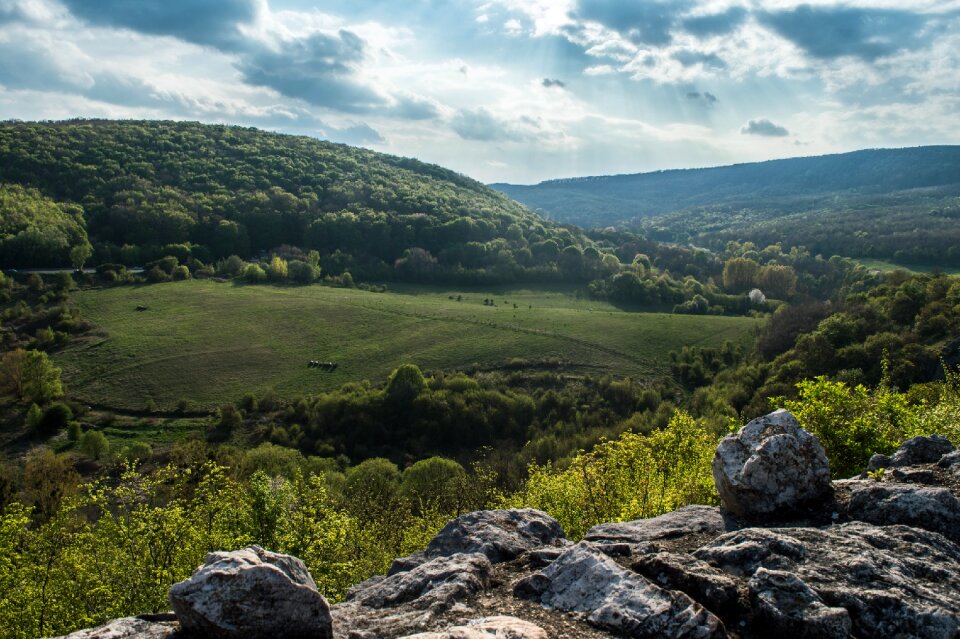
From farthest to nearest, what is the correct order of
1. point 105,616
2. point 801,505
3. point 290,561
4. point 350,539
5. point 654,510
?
1. point 350,539
2. point 654,510
3. point 105,616
4. point 801,505
5. point 290,561

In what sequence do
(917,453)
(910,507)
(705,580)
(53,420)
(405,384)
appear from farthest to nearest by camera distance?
(405,384) → (53,420) → (917,453) → (910,507) → (705,580)

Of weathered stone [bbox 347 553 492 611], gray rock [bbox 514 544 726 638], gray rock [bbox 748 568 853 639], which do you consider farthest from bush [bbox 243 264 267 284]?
gray rock [bbox 748 568 853 639]

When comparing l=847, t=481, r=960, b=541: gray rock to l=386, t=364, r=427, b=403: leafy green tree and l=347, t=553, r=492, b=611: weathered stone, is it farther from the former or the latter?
l=386, t=364, r=427, b=403: leafy green tree

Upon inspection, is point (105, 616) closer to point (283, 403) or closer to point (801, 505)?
point (801, 505)

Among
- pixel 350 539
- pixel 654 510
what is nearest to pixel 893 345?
pixel 654 510

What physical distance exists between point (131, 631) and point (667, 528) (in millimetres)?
14481

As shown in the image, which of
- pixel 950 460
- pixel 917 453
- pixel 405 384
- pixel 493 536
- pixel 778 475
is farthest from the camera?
pixel 405 384

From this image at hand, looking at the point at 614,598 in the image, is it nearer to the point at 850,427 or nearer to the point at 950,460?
the point at 950,460

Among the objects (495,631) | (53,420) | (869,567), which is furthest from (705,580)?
(53,420)

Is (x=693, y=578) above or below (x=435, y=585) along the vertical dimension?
above

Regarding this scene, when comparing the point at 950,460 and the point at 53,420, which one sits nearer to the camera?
the point at 950,460

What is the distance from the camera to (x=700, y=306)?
188250 millimetres

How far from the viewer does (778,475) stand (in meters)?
17.1

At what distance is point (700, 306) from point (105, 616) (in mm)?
185866
